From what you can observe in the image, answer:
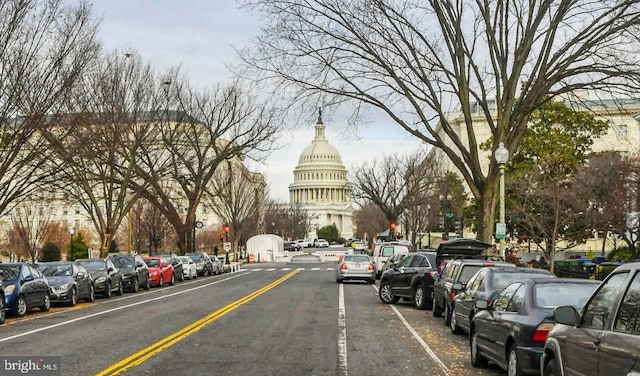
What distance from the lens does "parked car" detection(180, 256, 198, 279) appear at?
4809cm

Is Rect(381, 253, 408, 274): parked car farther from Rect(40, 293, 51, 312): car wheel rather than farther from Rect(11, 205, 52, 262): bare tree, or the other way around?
Rect(11, 205, 52, 262): bare tree

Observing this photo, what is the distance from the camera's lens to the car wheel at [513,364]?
34.1 feet

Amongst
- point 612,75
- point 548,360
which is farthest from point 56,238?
point 548,360

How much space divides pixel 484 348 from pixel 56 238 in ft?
241

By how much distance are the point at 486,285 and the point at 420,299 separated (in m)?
10.2

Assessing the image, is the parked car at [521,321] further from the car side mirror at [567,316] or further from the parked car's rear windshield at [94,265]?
the parked car's rear windshield at [94,265]

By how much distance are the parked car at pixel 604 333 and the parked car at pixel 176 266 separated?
37.4 m

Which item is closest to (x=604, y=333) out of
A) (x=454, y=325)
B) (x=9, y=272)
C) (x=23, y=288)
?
(x=454, y=325)

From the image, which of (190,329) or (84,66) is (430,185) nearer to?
(84,66)

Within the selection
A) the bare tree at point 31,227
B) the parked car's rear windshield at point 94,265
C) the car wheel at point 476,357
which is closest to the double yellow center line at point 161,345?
the car wheel at point 476,357

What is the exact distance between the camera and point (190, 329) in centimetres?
1798

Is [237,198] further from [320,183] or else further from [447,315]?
[320,183]

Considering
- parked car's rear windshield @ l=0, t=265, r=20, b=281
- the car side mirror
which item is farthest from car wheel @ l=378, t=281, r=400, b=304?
the car side mirror

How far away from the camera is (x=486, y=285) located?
14.8m
